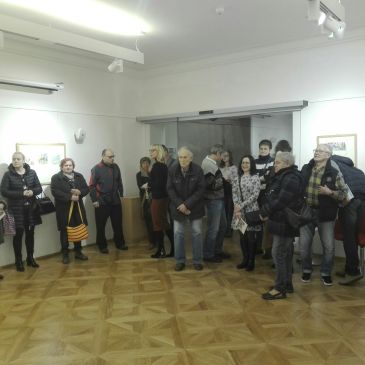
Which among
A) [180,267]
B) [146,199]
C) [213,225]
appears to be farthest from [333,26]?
[146,199]

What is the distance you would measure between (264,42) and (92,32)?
2.24 meters

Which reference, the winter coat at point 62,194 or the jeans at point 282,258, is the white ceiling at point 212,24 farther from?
the jeans at point 282,258

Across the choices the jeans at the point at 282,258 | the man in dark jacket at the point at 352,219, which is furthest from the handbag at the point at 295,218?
the man in dark jacket at the point at 352,219

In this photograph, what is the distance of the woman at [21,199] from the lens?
4.89m

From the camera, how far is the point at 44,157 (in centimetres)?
560

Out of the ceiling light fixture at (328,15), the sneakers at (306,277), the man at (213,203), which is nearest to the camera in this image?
the ceiling light fixture at (328,15)

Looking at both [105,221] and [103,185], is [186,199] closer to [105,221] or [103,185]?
[103,185]

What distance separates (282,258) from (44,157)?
347 centimetres

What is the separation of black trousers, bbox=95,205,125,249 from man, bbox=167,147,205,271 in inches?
53.9

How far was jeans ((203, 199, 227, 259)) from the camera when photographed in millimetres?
5020

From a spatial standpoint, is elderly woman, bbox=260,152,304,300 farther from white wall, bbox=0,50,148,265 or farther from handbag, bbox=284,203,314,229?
white wall, bbox=0,50,148,265

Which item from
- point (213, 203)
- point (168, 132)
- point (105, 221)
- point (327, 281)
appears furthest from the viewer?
point (168, 132)

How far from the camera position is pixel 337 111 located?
16.9ft

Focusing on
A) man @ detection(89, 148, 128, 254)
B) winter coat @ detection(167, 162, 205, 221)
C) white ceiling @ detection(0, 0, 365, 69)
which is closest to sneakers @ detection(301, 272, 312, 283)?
winter coat @ detection(167, 162, 205, 221)
